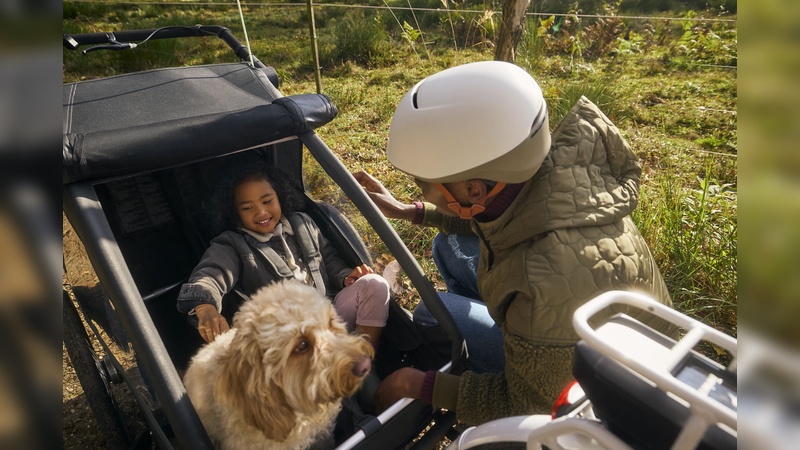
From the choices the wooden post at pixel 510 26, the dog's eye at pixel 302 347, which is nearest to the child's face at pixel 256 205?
the dog's eye at pixel 302 347

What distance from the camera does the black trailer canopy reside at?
162 centimetres

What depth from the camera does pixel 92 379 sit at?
2.18m

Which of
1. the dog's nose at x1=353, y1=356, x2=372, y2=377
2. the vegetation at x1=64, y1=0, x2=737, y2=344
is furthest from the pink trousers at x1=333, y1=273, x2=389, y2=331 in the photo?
the dog's nose at x1=353, y1=356, x2=372, y2=377

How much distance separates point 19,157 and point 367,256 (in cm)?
214

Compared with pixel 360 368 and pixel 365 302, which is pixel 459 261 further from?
pixel 360 368

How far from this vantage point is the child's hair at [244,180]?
2.48 metres

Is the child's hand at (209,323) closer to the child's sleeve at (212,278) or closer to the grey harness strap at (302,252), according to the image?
the child's sleeve at (212,278)

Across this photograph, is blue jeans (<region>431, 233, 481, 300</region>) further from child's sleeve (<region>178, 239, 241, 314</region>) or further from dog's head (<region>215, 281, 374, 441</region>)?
child's sleeve (<region>178, 239, 241, 314</region>)

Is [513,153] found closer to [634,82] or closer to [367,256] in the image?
[367,256]

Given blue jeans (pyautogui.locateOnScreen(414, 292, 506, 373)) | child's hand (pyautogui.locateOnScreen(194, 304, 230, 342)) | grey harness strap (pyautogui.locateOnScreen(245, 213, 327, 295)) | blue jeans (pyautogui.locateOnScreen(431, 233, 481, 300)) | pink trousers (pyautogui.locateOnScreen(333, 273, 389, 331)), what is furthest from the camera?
blue jeans (pyautogui.locateOnScreen(431, 233, 481, 300))

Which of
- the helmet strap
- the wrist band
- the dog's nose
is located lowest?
the dog's nose

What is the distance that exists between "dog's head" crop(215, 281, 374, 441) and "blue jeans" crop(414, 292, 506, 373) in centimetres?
43

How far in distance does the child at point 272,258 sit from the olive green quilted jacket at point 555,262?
69cm

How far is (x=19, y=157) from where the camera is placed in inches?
12.1
